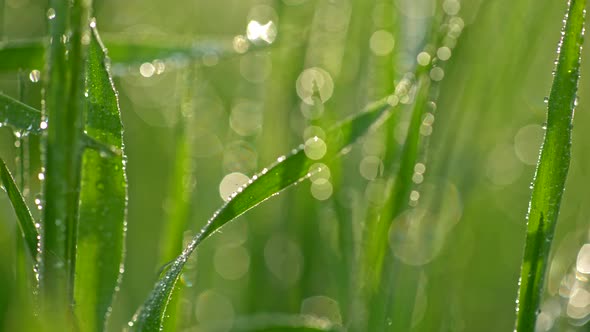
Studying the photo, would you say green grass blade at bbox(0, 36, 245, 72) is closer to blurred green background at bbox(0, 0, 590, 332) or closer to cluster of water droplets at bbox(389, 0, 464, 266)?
blurred green background at bbox(0, 0, 590, 332)

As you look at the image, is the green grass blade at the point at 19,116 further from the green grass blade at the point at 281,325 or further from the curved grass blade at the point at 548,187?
the curved grass blade at the point at 548,187

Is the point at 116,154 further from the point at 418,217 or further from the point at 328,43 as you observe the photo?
the point at 328,43

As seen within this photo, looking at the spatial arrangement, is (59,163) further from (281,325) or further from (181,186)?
(181,186)

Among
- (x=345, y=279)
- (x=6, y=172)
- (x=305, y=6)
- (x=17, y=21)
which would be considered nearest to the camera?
(x=6, y=172)

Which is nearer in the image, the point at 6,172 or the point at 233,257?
the point at 6,172

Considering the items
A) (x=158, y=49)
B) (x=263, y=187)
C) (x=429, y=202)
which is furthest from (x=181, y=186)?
(x=429, y=202)

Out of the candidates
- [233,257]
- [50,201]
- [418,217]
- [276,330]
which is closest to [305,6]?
[233,257]
